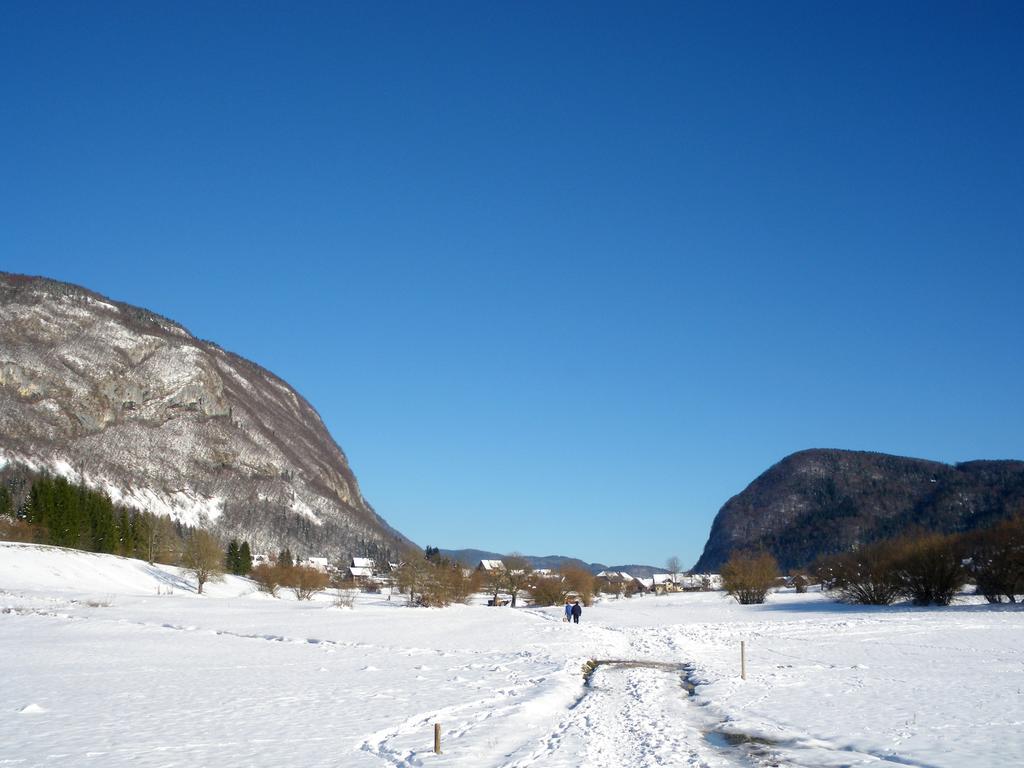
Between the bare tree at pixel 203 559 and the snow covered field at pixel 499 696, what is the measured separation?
4186 centimetres

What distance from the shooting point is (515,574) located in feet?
326

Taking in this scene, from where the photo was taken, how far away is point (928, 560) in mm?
69625

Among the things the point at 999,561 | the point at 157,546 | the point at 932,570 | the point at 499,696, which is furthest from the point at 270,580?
the point at 499,696

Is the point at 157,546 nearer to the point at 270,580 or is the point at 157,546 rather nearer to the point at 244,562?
the point at 244,562

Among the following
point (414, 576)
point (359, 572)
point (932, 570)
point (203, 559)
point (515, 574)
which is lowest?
point (359, 572)

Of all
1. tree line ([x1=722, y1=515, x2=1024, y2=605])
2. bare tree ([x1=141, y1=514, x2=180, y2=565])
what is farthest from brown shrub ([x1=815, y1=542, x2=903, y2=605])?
bare tree ([x1=141, y1=514, x2=180, y2=565])

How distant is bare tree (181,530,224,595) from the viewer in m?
89.2

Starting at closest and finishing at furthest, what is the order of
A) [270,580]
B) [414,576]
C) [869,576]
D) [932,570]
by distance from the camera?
[932,570] < [869,576] < [414,576] < [270,580]

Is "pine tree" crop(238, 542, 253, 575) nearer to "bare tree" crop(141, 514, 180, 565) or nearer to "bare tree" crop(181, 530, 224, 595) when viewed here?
"bare tree" crop(141, 514, 180, 565)

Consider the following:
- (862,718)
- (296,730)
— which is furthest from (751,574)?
(296,730)

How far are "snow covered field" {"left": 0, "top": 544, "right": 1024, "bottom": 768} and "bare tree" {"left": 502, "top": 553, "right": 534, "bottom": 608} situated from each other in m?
52.1

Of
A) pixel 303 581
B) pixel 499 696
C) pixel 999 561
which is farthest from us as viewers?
pixel 303 581

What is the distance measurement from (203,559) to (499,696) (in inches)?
2993

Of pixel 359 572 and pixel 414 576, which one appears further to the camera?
pixel 359 572
